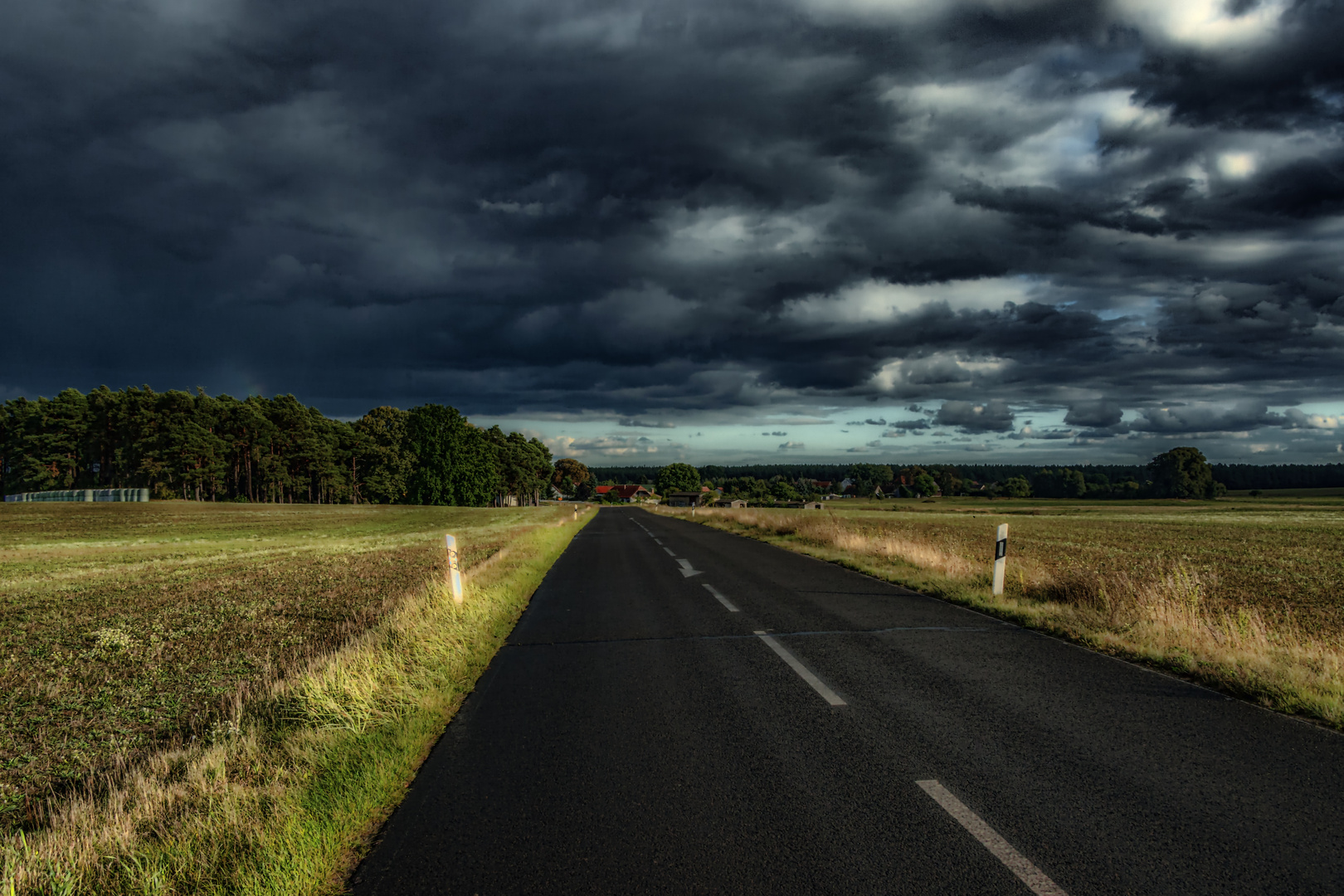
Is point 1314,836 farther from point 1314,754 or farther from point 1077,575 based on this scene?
point 1077,575

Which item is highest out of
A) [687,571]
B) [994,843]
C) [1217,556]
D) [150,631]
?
[994,843]

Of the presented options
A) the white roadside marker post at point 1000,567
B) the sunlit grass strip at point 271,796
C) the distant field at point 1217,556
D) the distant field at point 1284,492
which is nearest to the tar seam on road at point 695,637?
the sunlit grass strip at point 271,796

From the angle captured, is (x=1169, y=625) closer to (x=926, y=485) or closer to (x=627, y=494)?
(x=926, y=485)

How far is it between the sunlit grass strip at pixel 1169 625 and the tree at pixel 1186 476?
148 m

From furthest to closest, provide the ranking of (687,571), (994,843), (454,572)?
(687,571)
(454,572)
(994,843)

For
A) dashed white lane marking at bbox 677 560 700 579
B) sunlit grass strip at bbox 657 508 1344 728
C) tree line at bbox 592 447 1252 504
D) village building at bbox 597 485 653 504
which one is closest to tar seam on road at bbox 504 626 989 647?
sunlit grass strip at bbox 657 508 1344 728

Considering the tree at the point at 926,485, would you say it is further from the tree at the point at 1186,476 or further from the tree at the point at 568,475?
the tree at the point at 568,475

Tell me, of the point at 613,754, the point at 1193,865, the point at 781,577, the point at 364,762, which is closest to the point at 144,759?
the point at 364,762

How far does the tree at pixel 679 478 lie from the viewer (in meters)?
158

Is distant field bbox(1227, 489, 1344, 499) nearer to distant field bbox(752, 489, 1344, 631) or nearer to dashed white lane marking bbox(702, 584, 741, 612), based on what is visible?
distant field bbox(752, 489, 1344, 631)

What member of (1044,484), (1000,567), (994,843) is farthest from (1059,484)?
(994,843)

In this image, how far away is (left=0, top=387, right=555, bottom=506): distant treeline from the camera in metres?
69.0

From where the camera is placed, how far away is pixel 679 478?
518ft

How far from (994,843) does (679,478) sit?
→ 154821 mm
